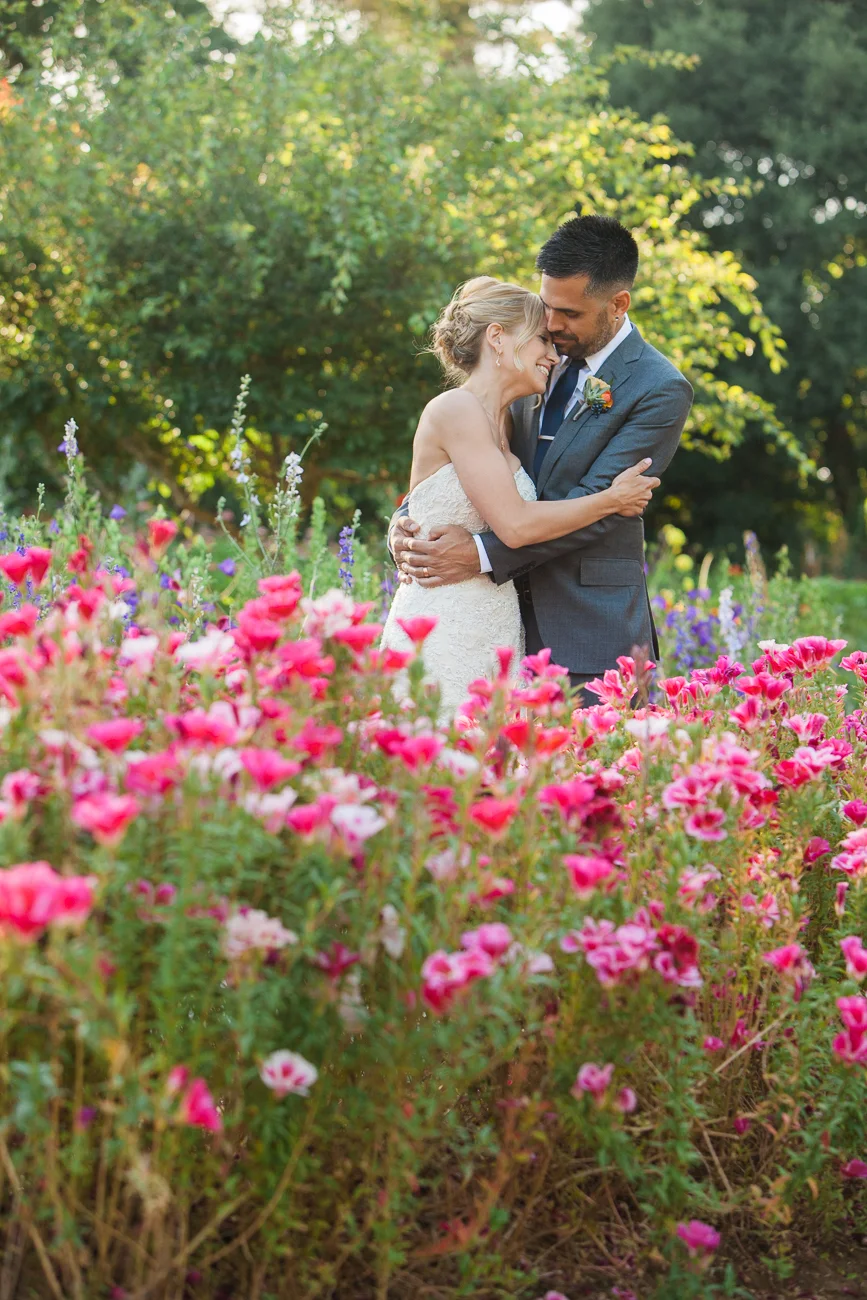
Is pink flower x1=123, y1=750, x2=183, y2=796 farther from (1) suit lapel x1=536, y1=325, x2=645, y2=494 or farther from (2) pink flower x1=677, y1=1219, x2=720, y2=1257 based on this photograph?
(1) suit lapel x1=536, y1=325, x2=645, y2=494

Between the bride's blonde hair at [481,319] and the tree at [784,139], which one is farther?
the tree at [784,139]

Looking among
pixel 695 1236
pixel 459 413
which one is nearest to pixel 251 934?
pixel 695 1236

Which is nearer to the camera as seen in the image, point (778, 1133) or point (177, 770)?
point (177, 770)

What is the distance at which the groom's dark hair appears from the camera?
367cm

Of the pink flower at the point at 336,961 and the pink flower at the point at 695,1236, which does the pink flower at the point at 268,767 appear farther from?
the pink flower at the point at 695,1236

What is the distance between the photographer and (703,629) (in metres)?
6.39

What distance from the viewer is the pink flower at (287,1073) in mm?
1591

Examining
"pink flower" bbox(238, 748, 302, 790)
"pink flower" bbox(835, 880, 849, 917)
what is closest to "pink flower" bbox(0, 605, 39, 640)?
"pink flower" bbox(238, 748, 302, 790)

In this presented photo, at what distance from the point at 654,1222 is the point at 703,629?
449 cm

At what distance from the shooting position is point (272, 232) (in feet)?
25.2

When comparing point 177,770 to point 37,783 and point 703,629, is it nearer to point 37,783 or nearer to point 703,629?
point 37,783

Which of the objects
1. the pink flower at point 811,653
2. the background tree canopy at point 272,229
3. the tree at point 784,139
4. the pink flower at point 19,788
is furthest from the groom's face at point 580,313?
the tree at point 784,139

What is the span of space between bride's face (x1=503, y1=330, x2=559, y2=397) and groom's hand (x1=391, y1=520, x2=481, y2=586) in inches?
18.8

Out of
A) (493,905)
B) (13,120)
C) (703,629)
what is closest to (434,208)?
(13,120)
